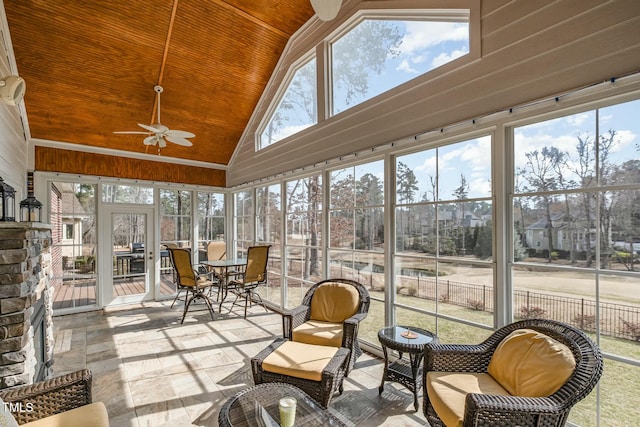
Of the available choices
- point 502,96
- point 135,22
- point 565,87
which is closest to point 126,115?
point 135,22

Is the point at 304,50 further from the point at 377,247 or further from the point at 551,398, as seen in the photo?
the point at 551,398

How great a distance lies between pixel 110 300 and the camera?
19.0 feet

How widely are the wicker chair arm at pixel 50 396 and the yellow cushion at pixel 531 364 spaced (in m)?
2.62

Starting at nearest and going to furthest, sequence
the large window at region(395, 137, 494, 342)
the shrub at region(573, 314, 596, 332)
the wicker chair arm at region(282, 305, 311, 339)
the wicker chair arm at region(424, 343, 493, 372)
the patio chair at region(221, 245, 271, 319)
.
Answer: the shrub at region(573, 314, 596, 332)
the wicker chair arm at region(424, 343, 493, 372)
the large window at region(395, 137, 494, 342)
the wicker chair arm at region(282, 305, 311, 339)
the patio chair at region(221, 245, 271, 319)

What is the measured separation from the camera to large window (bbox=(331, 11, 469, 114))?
110 inches

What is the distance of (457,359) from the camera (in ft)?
6.99

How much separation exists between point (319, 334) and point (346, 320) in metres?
0.32

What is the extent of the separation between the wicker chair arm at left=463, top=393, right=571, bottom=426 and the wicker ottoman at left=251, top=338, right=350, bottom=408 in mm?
985

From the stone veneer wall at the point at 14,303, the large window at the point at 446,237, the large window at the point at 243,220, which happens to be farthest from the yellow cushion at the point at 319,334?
the large window at the point at 243,220

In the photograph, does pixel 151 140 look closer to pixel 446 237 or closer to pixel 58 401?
pixel 58 401

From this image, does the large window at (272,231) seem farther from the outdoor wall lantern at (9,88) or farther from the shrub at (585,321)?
the shrub at (585,321)

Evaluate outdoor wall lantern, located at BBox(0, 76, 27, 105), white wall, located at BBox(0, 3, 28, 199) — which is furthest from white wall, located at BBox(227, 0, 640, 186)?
white wall, located at BBox(0, 3, 28, 199)

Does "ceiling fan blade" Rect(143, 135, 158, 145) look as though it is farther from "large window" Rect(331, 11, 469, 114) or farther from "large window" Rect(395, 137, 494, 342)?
"large window" Rect(395, 137, 494, 342)

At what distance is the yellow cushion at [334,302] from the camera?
3232mm
